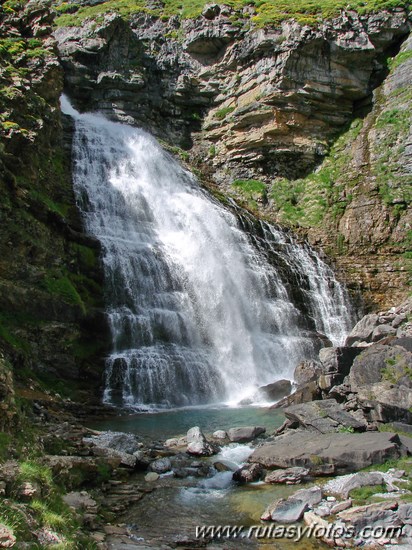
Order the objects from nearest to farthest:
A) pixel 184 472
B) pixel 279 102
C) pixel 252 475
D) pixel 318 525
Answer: pixel 318 525 < pixel 252 475 < pixel 184 472 < pixel 279 102

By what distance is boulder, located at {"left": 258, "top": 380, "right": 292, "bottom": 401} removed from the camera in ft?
64.5

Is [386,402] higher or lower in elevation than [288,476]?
higher

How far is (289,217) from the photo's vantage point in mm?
38281

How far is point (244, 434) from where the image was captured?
12.6m

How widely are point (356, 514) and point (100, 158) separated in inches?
1196

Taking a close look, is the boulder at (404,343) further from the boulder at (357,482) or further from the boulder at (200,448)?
the boulder at (357,482)

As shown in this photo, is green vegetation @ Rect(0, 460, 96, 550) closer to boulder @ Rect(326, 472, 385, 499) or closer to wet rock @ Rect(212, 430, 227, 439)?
boulder @ Rect(326, 472, 385, 499)

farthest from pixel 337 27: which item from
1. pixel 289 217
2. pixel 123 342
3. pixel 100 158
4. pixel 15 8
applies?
pixel 123 342

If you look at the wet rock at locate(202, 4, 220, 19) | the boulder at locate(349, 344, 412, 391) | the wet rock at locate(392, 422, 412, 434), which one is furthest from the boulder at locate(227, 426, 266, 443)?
the wet rock at locate(202, 4, 220, 19)

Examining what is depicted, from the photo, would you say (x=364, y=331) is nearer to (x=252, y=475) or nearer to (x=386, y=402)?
(x=386, y=402)

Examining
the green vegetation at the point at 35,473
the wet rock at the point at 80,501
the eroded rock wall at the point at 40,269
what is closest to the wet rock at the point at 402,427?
the wet rock at the point at 80,501

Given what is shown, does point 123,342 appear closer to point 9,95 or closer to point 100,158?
point 9,95

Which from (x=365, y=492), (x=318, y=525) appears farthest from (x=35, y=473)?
(x=365, y=492)

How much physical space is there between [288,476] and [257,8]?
45.6 m
